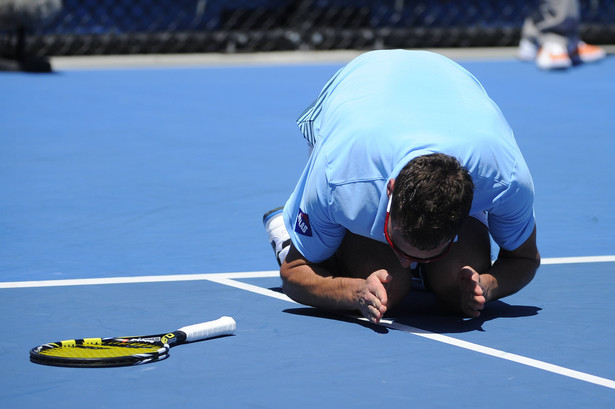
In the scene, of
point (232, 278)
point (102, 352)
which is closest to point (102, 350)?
point (102, 352)

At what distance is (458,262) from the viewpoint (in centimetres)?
356

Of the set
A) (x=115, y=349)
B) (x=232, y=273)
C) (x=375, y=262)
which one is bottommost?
(x=232, y=273)

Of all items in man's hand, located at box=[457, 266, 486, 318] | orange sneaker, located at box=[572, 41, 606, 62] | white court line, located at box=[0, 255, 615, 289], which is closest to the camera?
man's hand, located at box=[457, 266, 486, 318]

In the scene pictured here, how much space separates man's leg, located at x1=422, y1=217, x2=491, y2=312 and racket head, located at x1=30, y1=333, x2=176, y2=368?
878 mm

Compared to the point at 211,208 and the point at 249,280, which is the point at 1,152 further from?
the point at 249,280

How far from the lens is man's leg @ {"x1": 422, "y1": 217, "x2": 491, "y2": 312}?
11.7ft

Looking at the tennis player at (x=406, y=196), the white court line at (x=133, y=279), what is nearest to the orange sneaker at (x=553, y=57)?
the white court line at (x=133, y=279)

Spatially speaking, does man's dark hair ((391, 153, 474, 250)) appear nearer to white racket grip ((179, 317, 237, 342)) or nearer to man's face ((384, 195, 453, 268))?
man's face ((384, 195, 453, 268))

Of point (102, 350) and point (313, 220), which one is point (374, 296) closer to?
point (313, 220)

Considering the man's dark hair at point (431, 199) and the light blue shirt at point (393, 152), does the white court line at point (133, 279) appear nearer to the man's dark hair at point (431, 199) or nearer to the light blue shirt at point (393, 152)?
the light blue shirt at point (393, 152)

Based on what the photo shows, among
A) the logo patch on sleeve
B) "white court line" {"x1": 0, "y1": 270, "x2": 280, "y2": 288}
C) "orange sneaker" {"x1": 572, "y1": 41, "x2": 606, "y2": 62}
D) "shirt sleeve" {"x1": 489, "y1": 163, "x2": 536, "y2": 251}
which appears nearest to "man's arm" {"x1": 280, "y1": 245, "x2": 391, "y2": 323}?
the logo patch on sleeve

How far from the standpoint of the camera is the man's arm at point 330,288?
334cm

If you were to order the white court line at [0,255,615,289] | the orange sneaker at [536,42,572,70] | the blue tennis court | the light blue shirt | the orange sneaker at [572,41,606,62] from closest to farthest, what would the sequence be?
the blue tennis court
the light blue shirt
the white court line at [0,255,615,289]
the orange sneaker at [536,42,572,70]
the orange sneaker at [572,41,606,62]

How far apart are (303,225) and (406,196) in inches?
20.5
